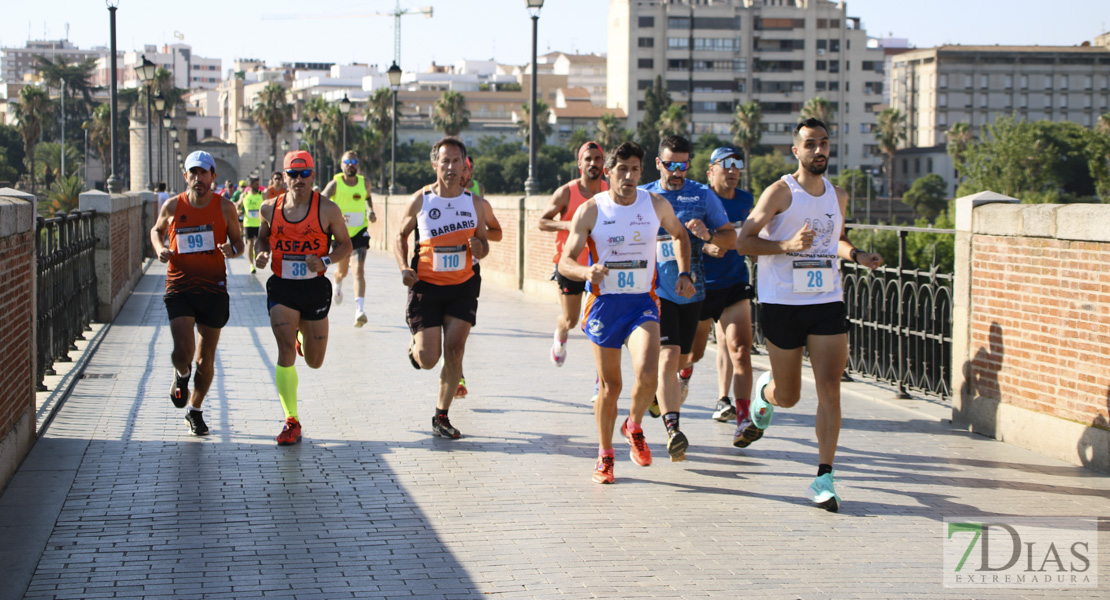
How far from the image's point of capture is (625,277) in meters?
7.00

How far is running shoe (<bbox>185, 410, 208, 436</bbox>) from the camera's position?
8258 millimetres

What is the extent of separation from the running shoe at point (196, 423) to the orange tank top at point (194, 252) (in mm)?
845

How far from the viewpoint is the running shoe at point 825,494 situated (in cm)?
645

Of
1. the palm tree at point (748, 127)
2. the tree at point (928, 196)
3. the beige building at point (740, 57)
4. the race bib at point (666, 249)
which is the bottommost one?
the race bib at point (666, 249)

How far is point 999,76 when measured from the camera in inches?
6137

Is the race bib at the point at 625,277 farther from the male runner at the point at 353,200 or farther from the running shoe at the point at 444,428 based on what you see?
the male runner at the point at 353,200

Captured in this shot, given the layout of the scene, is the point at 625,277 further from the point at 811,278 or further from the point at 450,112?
the point at 450,112

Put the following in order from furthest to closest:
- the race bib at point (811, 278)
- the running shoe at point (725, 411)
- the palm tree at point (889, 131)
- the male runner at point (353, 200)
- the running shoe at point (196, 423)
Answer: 1. the palm tree at point (889, 131)
2. the male runner at point (353, 200)
3. the running shoe at point (725, 411)
4. the running shoe at point (196, 423)
5. the race bib at point (811, 278)

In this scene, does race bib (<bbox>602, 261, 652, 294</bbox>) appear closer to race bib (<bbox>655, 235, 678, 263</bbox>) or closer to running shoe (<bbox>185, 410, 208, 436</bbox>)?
race bib (<bbox>655, 235, 678, 263</bbox>)

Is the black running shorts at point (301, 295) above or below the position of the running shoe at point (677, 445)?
above

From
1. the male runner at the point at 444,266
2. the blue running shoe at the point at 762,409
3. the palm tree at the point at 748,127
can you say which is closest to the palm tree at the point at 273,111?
the palm tree at the point at 748,127

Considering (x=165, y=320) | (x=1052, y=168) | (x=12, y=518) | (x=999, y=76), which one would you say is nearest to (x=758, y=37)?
(x=999, y=76)

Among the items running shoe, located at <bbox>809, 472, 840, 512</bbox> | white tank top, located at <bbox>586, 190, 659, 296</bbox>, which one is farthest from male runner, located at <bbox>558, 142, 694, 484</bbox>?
running shoe, located at <bbox>809, 472, 840, 512</bbox>

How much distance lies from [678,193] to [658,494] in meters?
2.11
